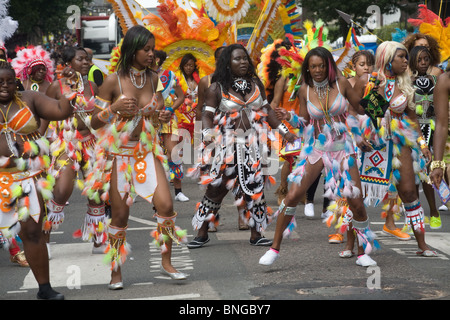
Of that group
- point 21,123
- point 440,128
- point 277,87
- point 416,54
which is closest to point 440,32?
point 416,54

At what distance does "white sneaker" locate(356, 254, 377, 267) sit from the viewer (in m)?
6.70

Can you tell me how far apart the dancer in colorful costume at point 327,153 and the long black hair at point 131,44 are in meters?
1.46

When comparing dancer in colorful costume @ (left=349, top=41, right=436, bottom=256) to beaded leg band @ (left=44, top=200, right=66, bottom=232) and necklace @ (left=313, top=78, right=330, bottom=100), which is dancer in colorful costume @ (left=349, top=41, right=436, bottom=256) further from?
beaded leg band @ (left=44, top=200, right=66, bottom=232)

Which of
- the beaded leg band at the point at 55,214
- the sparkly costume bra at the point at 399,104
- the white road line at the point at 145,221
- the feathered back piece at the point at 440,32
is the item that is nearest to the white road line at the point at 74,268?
the beaded leg band at the point at 55,214

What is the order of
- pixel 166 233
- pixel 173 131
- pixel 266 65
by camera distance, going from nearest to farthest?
pixel 166 233 → pixel 266 65 → pixel 173 131

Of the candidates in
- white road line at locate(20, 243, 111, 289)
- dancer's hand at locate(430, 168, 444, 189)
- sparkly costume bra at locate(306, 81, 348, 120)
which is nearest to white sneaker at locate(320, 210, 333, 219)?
sparkly costume bra at locate(306, 81, 348, 120)

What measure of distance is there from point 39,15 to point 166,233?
112 ft

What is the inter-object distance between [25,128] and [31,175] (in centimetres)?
36

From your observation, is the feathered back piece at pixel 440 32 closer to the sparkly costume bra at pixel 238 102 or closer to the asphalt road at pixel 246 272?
the asphalt road at pixel 246 272

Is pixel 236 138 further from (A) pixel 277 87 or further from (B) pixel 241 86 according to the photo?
(A) pixel 277 87

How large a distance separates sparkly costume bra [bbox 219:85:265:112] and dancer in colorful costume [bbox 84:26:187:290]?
1498 mm

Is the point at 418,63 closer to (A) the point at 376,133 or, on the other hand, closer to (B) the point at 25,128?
(A) the point at 376,133

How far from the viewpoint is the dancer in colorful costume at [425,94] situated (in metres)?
8.52

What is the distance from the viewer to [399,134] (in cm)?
706
